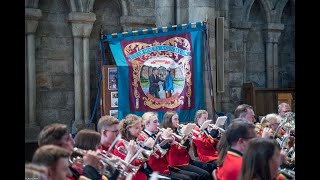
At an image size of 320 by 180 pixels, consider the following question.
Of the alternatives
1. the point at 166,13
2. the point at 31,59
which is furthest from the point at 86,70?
the point at 166,13

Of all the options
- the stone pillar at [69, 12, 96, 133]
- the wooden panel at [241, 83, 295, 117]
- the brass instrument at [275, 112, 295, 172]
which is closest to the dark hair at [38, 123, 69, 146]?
the brass instrument at [275, 112, 295, 172]

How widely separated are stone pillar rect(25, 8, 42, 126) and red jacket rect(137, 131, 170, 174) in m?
2.66

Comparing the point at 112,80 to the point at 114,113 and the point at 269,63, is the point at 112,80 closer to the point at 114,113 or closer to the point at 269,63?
the point at 114,113

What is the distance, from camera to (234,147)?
3.93 m

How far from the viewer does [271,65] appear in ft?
36.2

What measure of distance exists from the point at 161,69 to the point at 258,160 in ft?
18.3

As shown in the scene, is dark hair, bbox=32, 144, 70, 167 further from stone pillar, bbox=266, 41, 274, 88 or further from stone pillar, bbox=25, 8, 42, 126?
stone pillar, bbox=266, 41, 274, 88

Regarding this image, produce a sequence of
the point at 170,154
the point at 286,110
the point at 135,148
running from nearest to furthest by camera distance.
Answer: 1. the point at 135,148
2. the point at 170,154
3. the point at 286,110

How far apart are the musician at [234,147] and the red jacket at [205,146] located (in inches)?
113

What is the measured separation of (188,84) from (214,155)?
1.70 metres

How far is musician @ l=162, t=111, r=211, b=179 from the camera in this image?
21.3ft
